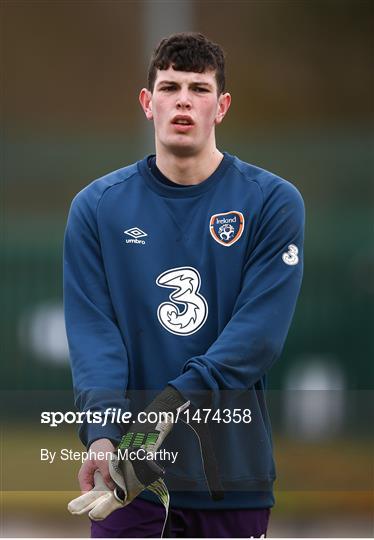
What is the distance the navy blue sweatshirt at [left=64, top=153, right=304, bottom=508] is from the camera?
10.8 ft

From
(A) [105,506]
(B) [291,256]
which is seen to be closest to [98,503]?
(A) [105,506]

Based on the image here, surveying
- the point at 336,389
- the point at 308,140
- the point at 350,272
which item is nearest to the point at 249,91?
the point at 308,140

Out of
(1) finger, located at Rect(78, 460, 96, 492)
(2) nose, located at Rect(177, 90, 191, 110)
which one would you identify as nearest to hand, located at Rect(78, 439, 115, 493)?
(1) finger, located at Rect(78, 460, 96, 492)

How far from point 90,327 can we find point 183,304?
303 millimetres

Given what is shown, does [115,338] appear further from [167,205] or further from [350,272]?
[350,272]

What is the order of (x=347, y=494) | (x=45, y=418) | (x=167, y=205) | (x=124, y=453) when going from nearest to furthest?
1. (x=124, y=453)
2. (x=167, y=205)
3. (x=45, y=418)
4. (x=347, y=494)

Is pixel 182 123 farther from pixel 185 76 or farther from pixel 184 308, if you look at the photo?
pixel 184 308

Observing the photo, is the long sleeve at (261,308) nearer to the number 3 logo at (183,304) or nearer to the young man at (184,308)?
the young man at (184,308)

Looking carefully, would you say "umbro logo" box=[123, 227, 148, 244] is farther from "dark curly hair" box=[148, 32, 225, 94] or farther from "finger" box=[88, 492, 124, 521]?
"finger" box=[88, 492, 124, 521]

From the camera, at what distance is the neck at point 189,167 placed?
346 centimetres

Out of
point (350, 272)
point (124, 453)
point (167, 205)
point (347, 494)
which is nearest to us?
point (124, 453)

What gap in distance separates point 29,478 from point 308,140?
2148mm

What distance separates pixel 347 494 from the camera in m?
4.83

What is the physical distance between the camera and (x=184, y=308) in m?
3.32
